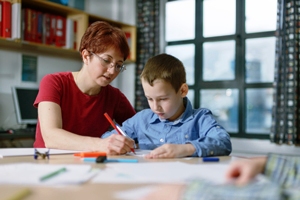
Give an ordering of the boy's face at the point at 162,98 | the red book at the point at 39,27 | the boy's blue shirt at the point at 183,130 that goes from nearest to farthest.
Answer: the boy's blue shirt at the point at 183,130 → the boy's face at the point at 162,98 → the red book at the point at 39,27

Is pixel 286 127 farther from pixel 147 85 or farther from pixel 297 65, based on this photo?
pixel 147 85

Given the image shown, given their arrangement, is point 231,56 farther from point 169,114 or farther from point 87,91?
point 169,114

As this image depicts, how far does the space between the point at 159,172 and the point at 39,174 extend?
26cm

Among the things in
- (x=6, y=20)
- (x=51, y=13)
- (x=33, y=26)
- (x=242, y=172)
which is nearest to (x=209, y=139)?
(x=242, y=172)

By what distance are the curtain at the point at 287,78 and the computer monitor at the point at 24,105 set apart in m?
2.00

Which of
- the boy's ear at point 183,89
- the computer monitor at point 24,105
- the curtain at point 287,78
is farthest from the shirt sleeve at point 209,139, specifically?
the computer monitor at point 24,105

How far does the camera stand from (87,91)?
5.66 ft

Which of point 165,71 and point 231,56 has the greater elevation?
point 231,56

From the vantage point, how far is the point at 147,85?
141 cm

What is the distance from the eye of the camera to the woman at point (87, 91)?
1.48 metres

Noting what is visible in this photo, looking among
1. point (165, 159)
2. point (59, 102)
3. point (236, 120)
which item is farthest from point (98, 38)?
point (236, 120)

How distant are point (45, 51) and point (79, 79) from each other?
1806mm

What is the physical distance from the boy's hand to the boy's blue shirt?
0.09m

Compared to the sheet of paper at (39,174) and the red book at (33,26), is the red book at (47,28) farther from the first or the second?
the sheet of paper at (39,174)
